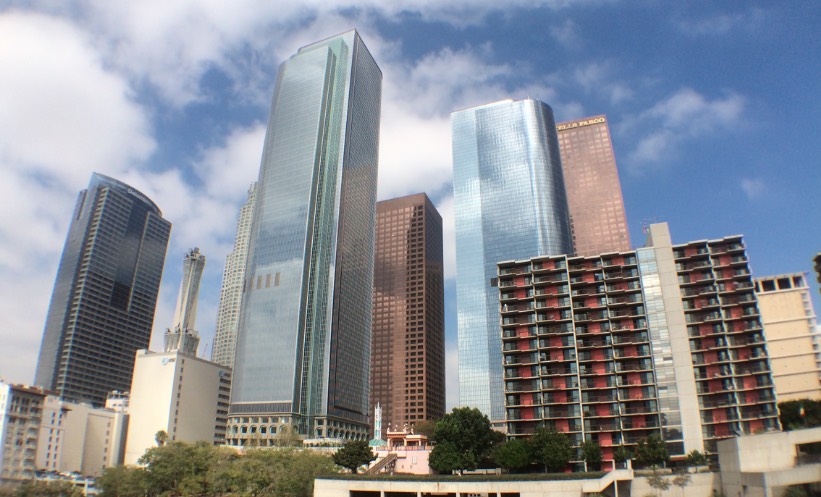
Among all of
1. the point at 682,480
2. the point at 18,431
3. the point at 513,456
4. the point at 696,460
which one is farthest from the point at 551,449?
the point at 18,431

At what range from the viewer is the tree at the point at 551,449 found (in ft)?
324

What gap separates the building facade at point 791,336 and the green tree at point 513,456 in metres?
83.4

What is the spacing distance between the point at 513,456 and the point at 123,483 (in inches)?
2876

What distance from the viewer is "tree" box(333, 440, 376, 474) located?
110688mm

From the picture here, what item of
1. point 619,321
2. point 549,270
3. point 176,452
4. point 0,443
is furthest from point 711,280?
point 0,443

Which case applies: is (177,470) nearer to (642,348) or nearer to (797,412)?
(642,348)

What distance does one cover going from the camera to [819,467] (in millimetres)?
63875

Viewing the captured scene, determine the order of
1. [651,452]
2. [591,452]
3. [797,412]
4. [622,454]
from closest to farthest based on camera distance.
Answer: [651,452], [622,454], [591,452], [797,412]

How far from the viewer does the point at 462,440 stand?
10694 centimetres

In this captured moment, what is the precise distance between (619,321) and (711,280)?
19675 millimetres

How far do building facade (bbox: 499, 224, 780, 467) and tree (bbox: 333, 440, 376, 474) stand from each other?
29404mm

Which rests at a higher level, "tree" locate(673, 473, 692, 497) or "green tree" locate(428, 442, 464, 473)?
"green tree" locate(428, 442, 464, 473)

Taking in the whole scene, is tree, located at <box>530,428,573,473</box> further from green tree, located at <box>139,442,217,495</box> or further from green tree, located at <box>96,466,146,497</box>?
green tree, located at <box>96,466,146,497</box>

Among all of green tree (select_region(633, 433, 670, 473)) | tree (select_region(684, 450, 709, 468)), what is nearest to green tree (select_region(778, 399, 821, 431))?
green tree (select_region(633, 433, 670, 473))
